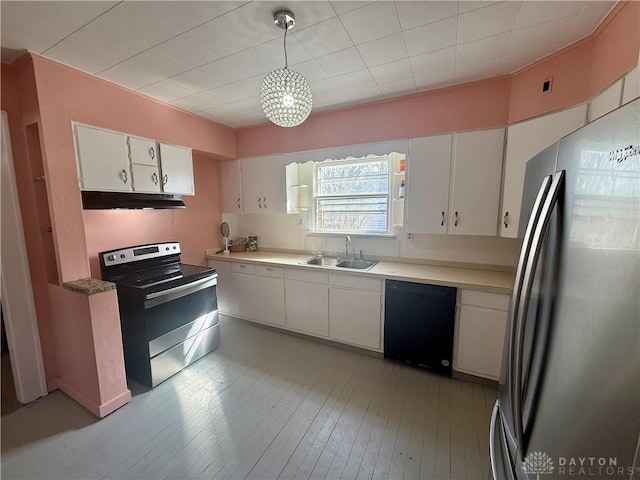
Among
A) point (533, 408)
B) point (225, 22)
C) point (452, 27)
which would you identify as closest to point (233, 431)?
point (533, 408)

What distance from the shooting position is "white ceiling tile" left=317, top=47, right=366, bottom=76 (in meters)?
1.85

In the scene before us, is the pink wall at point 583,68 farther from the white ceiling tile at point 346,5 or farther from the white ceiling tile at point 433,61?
the white ceiling tile at point 346,5

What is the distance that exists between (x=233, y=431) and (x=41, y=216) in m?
2.20

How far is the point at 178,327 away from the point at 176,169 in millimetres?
1585

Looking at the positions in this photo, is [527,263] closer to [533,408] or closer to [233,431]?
[533,408]

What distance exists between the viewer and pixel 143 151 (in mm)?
2455

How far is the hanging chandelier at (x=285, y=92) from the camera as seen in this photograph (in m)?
1.48

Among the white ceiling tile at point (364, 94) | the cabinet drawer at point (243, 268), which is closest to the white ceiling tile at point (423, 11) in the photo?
the white ceiling tile at point (364, 94)

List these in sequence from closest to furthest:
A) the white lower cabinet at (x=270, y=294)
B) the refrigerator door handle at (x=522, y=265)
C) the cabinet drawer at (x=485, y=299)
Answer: the refrigerator door handle at (x=522, y=265) → the cabinet drawer at (x=485, y=299) → the white lower cabinet at (x=270, y=294)

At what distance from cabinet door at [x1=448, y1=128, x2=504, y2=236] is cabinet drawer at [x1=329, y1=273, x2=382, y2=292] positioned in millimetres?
885

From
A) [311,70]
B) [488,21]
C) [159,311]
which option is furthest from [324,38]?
[159,311]

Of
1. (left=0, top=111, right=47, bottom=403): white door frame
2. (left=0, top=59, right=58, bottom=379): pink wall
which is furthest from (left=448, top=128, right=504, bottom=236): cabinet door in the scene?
(left=0, top=111, right=47, bottom=403): white door frame

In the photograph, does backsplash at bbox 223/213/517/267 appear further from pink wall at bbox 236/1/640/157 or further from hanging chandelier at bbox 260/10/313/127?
hanging chandelier at bbox 260/10/313/127

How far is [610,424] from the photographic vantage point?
0.48 m
